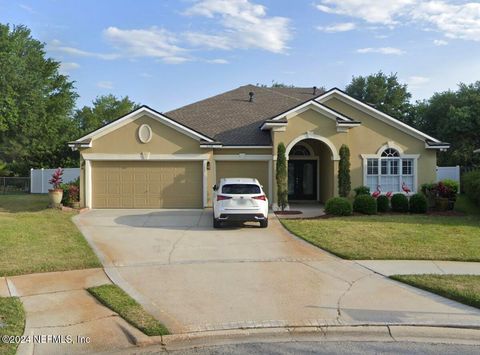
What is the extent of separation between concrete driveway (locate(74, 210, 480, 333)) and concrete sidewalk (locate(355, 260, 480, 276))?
→ 44cm

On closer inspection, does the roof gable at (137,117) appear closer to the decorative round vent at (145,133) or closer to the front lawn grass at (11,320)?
the decorative round vent at (145,133)

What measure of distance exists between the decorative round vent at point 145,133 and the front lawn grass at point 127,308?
41.8 feet

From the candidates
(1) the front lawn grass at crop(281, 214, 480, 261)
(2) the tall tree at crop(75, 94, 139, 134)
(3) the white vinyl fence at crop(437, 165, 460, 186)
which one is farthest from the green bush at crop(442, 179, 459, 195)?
(2) the tall tree at crop(75, 94, 139, 134)

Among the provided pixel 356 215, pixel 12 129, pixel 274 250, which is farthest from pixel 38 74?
pixel 274 250

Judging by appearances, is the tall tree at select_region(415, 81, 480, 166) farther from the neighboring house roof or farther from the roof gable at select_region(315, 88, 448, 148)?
the roof gable at select_region(315, 88, 448, 148)

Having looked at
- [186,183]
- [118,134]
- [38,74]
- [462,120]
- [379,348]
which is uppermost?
[38,74]

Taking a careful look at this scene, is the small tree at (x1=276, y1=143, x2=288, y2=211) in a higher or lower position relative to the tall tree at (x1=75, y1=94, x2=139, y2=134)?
lower

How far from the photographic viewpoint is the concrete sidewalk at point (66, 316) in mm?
5648

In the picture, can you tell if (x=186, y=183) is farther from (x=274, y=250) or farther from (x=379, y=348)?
(x=379, y=348)

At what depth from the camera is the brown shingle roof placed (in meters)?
22.1

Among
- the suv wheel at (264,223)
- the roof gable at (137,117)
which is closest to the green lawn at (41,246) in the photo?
the roof gable at (137,117)

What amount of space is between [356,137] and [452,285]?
1382cm

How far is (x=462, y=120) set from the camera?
124 feet

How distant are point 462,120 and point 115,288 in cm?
3667
